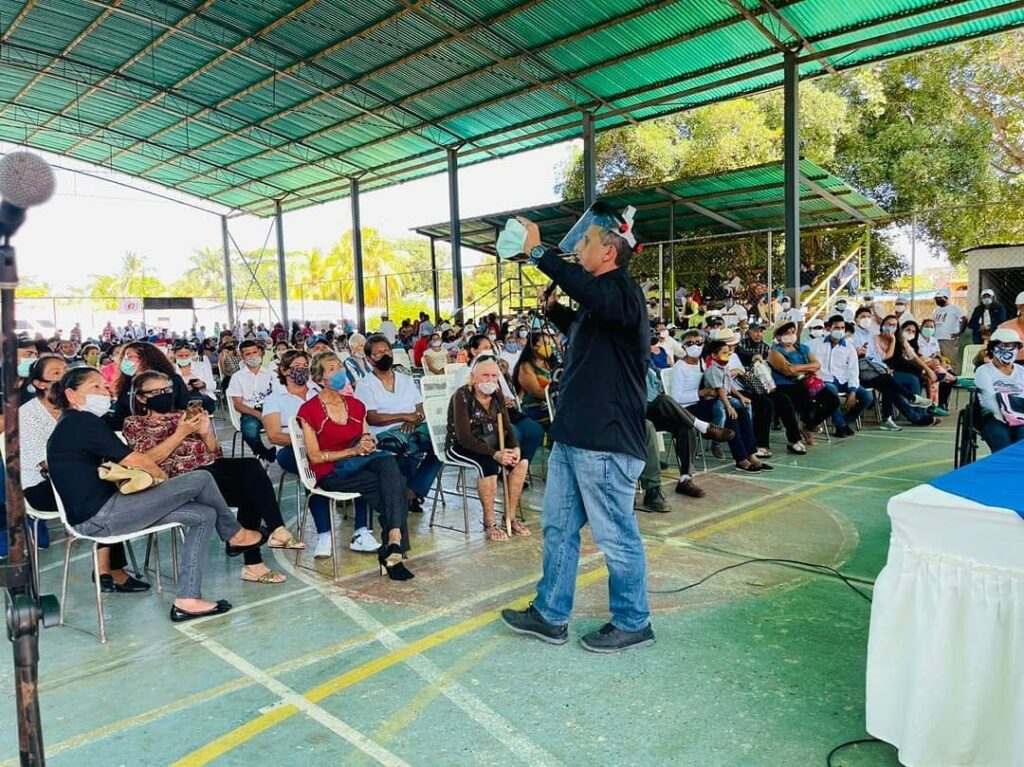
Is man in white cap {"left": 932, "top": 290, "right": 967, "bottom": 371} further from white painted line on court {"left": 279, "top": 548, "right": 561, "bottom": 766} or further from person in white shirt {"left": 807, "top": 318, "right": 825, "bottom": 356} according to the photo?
white painted line on court {"left": 279, "top": 548, "right": 561, "bottom": 766}

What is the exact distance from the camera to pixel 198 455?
13.6 feet

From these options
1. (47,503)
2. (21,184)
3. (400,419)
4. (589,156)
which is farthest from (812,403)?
(589,156)

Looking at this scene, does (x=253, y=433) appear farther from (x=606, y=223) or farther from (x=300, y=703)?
(x=606, y=223)

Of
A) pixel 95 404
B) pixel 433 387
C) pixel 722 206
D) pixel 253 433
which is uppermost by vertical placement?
pixel 722 206

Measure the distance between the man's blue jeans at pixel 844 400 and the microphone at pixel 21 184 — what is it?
26.8 feet

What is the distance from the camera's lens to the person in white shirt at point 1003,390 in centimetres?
515

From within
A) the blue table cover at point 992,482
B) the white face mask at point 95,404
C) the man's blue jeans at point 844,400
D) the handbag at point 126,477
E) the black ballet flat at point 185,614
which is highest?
the white face mask at point 95,404

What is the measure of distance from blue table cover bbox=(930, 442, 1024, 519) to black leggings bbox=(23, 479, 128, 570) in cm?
406

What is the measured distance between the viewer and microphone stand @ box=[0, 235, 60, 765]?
1503mm

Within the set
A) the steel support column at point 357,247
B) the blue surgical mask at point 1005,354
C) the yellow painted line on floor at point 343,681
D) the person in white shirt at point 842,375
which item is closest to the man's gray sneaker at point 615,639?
the yellow painted line on floor at point 343,681

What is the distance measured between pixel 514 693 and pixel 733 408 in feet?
15.4

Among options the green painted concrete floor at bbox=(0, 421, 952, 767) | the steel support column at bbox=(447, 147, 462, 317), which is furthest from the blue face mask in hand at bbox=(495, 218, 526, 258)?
the steel support column at bbox=(447, 147, 462, 317)

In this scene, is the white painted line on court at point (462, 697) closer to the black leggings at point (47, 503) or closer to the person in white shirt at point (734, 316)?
the black leggings at point (47, 503)

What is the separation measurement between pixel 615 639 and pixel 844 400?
6575 mm
